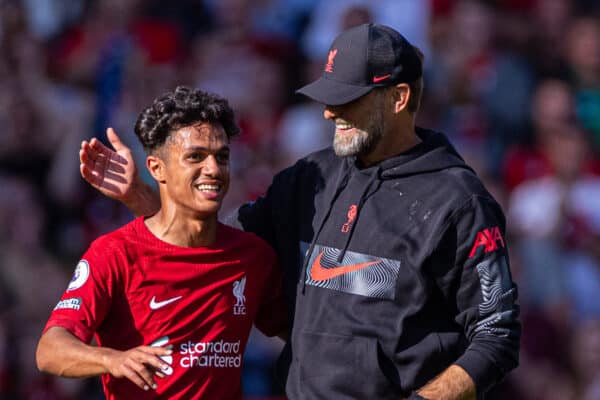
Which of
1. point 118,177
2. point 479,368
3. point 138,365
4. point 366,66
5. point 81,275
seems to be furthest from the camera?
point 118,177

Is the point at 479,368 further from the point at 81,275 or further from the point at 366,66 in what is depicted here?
the point at 81,275

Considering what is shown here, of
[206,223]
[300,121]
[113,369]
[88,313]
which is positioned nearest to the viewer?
[113,369]

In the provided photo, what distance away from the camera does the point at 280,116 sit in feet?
28.8

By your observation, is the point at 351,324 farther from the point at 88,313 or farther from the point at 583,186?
the point at 583,186

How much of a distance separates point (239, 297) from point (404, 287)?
0.70 metres

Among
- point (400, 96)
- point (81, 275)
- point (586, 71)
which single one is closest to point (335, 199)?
point (400, 96)

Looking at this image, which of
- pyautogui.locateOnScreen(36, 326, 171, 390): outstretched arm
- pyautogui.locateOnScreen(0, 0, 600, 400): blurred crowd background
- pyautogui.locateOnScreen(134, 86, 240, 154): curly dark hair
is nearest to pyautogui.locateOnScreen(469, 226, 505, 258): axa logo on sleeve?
pyautogui.locateOnScreen(134, 86, 240, 154): curly dark hair

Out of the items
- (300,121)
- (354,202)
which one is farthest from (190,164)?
(300,121)

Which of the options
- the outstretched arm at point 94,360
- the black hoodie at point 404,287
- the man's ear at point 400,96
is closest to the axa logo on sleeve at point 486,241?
the black hoodie at point 404,287

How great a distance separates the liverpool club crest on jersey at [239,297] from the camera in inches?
177

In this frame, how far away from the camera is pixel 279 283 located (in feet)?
15.5

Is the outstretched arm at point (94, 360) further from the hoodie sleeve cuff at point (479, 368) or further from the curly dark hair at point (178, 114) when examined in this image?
the hoodie sleeve cuff at point (479, 368)

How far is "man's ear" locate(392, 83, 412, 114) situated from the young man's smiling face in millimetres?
735

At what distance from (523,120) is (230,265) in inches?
203
